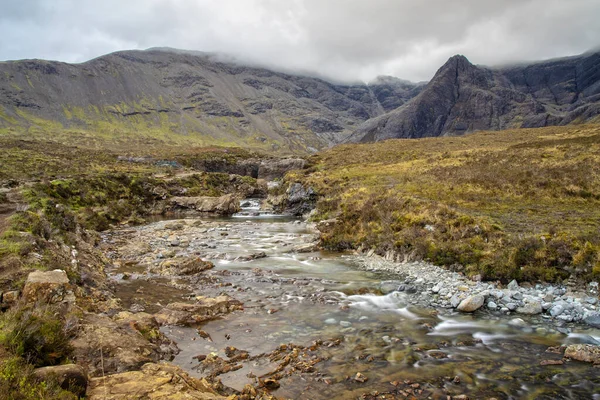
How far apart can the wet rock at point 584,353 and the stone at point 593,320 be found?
174 cm

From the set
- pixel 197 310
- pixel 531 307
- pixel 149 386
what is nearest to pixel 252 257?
pixel 197 310

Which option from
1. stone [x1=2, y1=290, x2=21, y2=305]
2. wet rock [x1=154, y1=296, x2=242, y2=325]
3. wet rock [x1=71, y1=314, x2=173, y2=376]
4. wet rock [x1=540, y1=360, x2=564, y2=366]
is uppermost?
stone [x1=2, y1=290, x2=21, y2=305]

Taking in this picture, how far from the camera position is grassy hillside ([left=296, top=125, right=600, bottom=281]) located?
15.0 meters

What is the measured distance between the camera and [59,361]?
21.3 ft

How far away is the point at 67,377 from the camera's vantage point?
17.9ft

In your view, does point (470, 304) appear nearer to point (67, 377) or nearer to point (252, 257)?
point (67, 377)

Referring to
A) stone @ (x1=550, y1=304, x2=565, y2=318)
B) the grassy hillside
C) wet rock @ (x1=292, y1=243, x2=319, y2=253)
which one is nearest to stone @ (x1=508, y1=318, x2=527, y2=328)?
stone @ (x1=550, y1=304, x2=565, y2=318)

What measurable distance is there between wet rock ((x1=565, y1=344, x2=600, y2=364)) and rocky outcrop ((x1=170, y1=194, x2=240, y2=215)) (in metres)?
45.5

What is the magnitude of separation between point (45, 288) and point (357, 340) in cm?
916

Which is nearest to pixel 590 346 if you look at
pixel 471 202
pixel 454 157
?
pixel 471 202

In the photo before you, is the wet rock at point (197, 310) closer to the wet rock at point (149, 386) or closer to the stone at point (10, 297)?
the stone at point (10, 297)

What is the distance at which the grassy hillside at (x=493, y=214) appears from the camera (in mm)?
14992

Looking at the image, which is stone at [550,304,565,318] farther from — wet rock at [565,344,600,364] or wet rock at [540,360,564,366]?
wet rock at [540,360,564,366]

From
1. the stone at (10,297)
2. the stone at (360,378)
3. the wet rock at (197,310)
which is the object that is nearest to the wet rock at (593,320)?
the stone at (360,378)
